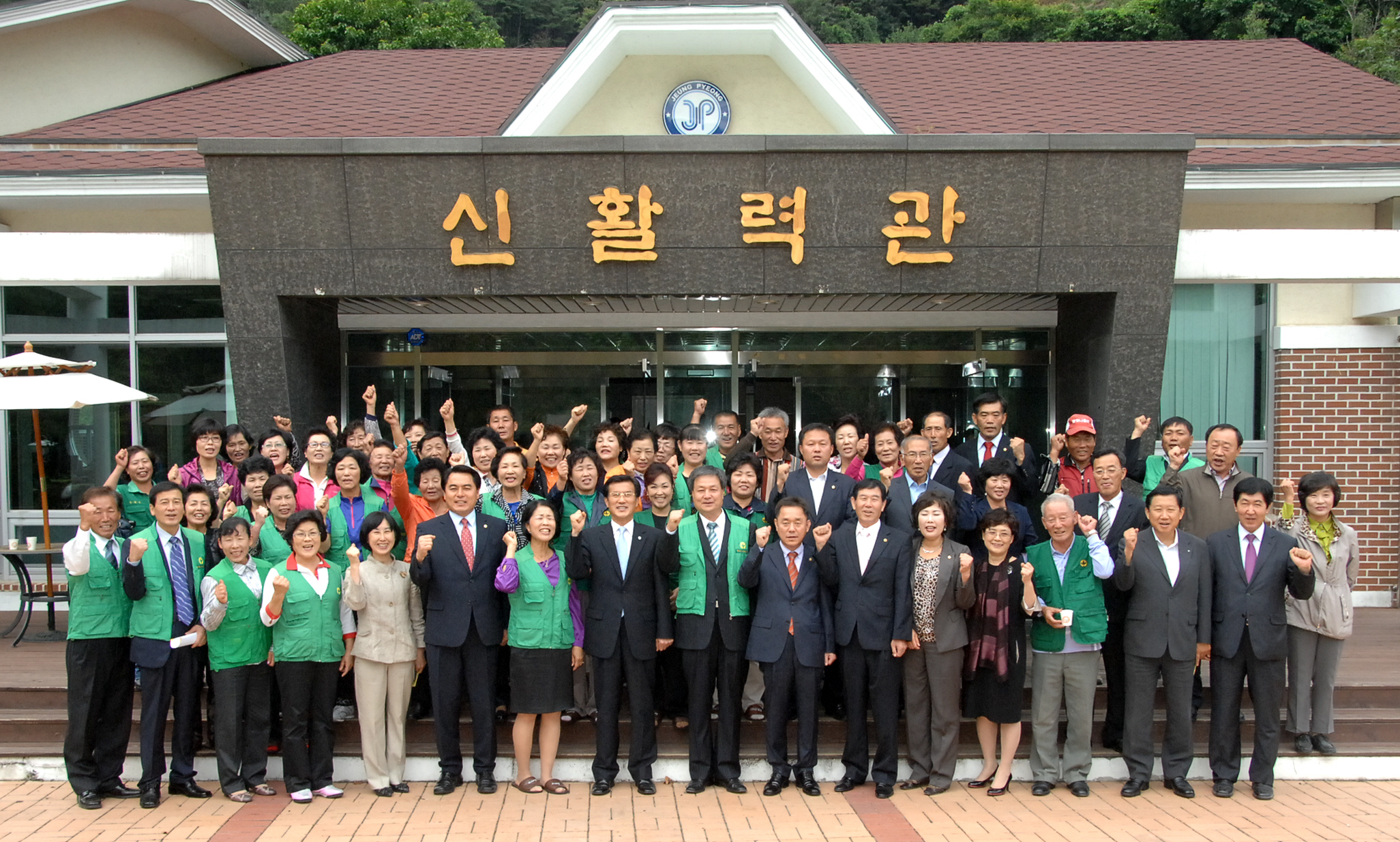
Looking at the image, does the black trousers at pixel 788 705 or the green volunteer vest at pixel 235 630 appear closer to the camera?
the green volunteer vest at pixel 235 630

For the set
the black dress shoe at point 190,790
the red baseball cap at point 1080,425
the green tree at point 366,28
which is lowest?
the black dress shoe at point 190,790

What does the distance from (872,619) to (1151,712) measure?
5.28ft

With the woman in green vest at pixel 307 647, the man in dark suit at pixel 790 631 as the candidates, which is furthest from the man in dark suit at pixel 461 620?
the man in dark suit at pixel 790 631

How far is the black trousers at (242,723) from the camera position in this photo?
17.1ft

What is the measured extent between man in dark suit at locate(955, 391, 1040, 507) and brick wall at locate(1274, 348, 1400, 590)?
4298 mm

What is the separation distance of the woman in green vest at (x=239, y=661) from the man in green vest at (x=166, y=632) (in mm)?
139

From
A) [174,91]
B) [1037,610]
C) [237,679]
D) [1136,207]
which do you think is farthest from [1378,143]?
[174,91]

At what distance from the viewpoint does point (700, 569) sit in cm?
540

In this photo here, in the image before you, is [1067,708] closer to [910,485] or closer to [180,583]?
[910,485]

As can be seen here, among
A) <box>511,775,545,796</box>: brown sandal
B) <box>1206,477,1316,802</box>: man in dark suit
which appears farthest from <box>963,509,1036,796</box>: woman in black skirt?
<box>511,775,545,796</box>: brown sandal

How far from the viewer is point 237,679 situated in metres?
5.20

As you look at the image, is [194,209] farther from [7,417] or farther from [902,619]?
[902,619]

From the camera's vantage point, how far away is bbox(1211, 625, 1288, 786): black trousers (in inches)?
212

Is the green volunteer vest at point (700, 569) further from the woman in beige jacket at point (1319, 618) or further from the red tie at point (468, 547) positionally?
the woman in beige jacket at point (1319, 618)
